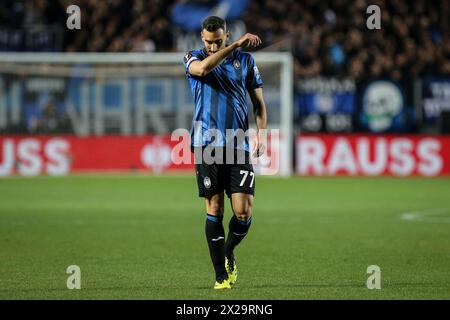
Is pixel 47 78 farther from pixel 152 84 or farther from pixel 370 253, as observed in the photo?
pixel 370 253

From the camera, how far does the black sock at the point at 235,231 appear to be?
7335 millimetres

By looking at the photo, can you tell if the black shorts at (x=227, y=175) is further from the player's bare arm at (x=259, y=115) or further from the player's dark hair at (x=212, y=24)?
the player's dark hair at (x=212, y=24)

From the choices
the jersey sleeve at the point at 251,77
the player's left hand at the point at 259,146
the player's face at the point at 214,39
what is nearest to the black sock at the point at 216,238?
the player's left hand at the point at 259,146

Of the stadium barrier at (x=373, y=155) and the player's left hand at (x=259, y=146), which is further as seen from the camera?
the stadium barrier at (x=373, y=155)

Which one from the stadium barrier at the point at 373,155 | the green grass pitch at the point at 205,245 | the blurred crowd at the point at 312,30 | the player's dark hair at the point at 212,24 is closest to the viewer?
the player's dark hair at the point at 212,24

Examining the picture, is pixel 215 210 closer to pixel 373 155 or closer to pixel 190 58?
pixel 190 58

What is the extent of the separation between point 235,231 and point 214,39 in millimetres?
1465

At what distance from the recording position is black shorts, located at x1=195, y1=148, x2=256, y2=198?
7.12 m

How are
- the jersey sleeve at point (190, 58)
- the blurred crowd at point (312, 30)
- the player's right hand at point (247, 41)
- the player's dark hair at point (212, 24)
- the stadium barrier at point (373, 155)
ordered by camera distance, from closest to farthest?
the player's right hand at point (247, 41), the player's dark hair at point (212, 24), the jersey sleeve at point (190, 58), the stadium barrier at point (373, 155), the blurred crowd at point (312, 30)

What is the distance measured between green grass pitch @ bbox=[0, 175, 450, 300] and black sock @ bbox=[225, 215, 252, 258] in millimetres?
296

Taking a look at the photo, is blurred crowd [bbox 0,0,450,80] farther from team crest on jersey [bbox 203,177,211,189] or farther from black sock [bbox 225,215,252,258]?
team crest on jersey [bbox 203,177,211,189]

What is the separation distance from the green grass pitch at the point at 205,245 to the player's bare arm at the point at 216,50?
5.11ft

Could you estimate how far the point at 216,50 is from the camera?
6984 millimetres

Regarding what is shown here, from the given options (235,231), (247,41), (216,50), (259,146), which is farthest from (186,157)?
(247,41)
